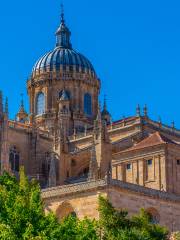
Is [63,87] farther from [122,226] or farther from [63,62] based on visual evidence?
[122,226]

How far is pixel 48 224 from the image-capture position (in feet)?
117

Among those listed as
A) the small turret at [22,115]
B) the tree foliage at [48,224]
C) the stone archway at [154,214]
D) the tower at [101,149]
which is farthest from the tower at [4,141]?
the tree foliage at [48,224]

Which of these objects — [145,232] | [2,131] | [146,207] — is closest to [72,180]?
[2,131]

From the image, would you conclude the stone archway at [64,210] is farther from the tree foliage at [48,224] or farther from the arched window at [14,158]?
the arched window at [14,158]

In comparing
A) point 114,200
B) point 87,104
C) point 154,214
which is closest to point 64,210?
point 114,200

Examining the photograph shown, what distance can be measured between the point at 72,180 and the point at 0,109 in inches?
335

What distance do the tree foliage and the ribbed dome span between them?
134ft

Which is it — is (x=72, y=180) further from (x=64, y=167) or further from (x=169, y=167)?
(x=169, y=167)

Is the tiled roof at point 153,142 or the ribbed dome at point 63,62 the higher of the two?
the ribbed dome at point 63,62

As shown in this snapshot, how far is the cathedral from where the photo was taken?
4906cm

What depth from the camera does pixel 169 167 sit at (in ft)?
188

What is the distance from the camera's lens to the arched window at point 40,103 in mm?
81500

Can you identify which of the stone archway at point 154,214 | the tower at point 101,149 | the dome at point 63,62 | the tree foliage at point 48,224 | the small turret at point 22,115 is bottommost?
the tree foliage at point 48,224

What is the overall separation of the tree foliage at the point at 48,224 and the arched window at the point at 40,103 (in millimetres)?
40519
